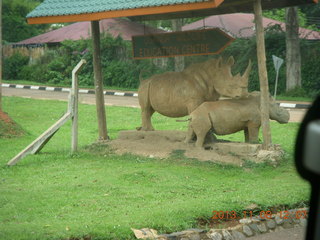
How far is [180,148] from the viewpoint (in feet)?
36.8

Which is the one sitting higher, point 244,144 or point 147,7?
point 147,7

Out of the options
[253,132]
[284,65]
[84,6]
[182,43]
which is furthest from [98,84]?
[284,65]

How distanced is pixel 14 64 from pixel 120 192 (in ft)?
86.3

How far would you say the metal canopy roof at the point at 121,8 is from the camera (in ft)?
34.3

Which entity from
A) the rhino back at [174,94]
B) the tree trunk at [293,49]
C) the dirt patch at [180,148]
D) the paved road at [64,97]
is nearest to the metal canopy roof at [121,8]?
A: the rhino back at [174,94]

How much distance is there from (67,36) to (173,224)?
28854 mm

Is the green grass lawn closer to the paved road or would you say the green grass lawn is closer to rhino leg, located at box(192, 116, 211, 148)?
rhino leg, located at box(192, 116, 211, 148)

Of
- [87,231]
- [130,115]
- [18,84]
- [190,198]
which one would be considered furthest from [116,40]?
[87,231]

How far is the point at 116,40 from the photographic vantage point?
94.7 ft

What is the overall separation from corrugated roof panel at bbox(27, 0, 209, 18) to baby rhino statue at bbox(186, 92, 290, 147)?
213cm

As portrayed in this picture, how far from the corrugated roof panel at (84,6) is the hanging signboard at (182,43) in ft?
3.88

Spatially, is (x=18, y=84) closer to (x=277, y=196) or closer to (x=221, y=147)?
(x=221, y=147)
